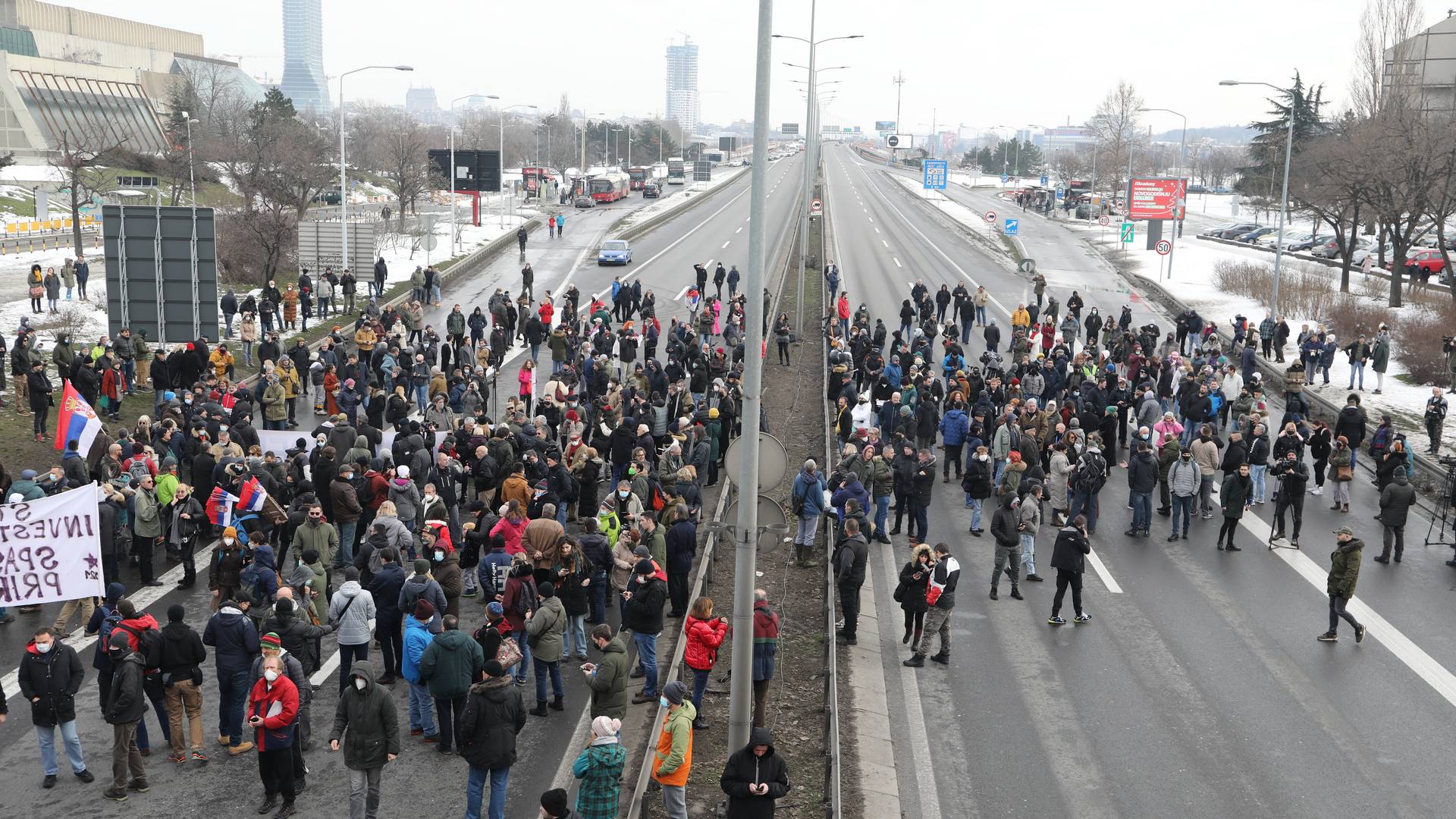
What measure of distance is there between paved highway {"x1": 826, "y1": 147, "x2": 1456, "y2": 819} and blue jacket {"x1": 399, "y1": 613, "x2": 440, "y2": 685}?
193 inches

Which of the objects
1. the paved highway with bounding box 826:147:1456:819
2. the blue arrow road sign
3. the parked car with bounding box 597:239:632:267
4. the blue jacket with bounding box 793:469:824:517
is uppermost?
the blue arrow road sign

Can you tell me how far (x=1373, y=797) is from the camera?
40.1ft

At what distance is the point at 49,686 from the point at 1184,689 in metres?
11.9

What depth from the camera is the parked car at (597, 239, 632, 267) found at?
54875 mm

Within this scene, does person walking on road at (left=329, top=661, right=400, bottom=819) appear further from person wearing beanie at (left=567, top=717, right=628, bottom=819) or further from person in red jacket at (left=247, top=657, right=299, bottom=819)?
person wearing beanie at (left=567, top=717, right=628, bottom=819)

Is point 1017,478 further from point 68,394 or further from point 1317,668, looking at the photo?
point 68,394

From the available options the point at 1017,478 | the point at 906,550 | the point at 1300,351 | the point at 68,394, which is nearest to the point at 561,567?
the point at 906,550

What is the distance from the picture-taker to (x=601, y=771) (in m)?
9.85

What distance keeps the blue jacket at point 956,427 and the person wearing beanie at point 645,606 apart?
10842mm

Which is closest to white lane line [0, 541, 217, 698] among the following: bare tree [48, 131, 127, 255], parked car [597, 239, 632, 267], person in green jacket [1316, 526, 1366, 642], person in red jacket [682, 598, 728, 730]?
person in red jacket [682, 598, 728, 730]

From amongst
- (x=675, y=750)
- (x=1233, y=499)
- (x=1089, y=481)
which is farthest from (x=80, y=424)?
(x=1233, y=499)

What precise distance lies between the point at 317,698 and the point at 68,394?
894cm

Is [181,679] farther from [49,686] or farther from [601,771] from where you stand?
[601,771]

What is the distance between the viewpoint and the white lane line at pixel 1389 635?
15102 mm
